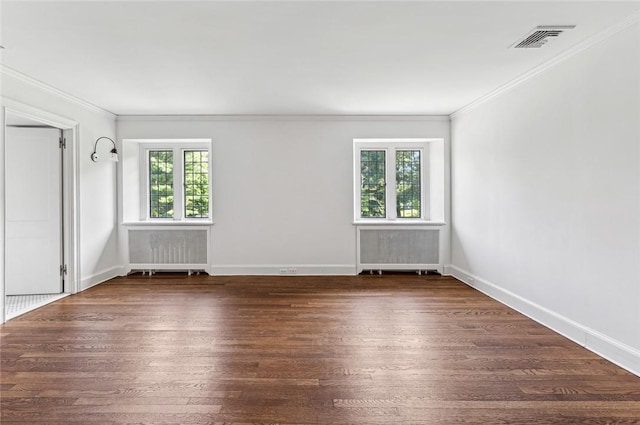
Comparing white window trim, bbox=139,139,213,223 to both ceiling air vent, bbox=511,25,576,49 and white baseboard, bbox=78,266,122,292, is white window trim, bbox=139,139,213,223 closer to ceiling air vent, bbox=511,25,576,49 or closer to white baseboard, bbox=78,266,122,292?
white baseboard, bbox=78,266,122,292

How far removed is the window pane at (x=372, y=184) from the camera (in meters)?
5.45

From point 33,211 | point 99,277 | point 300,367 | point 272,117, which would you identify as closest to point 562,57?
point 300,367

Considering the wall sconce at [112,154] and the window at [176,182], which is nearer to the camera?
the wall sconce at [112,154]

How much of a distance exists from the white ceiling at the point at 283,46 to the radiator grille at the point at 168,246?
78.0 inches

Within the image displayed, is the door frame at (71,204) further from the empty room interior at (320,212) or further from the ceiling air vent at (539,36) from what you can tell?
the ceiling air vent at (539,36)

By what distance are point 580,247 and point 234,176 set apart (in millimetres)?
4219

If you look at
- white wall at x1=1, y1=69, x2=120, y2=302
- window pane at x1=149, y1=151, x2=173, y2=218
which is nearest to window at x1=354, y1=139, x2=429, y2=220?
window pane at x1=149, y1=151, x2=173, y2=218

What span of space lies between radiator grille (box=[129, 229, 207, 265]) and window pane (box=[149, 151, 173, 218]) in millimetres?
435

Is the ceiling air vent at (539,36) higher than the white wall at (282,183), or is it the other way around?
the ceiling air vent at (539,36)

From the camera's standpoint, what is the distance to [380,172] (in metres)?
5.48

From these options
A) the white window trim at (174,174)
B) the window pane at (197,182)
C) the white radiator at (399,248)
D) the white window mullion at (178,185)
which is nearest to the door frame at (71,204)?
the white window trim at (174,174)

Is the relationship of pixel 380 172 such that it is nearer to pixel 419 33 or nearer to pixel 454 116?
pixel 454 116

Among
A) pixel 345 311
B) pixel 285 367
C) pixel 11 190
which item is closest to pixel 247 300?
pixel 345 311

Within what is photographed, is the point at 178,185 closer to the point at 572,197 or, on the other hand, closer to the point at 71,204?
the point at 71,204
